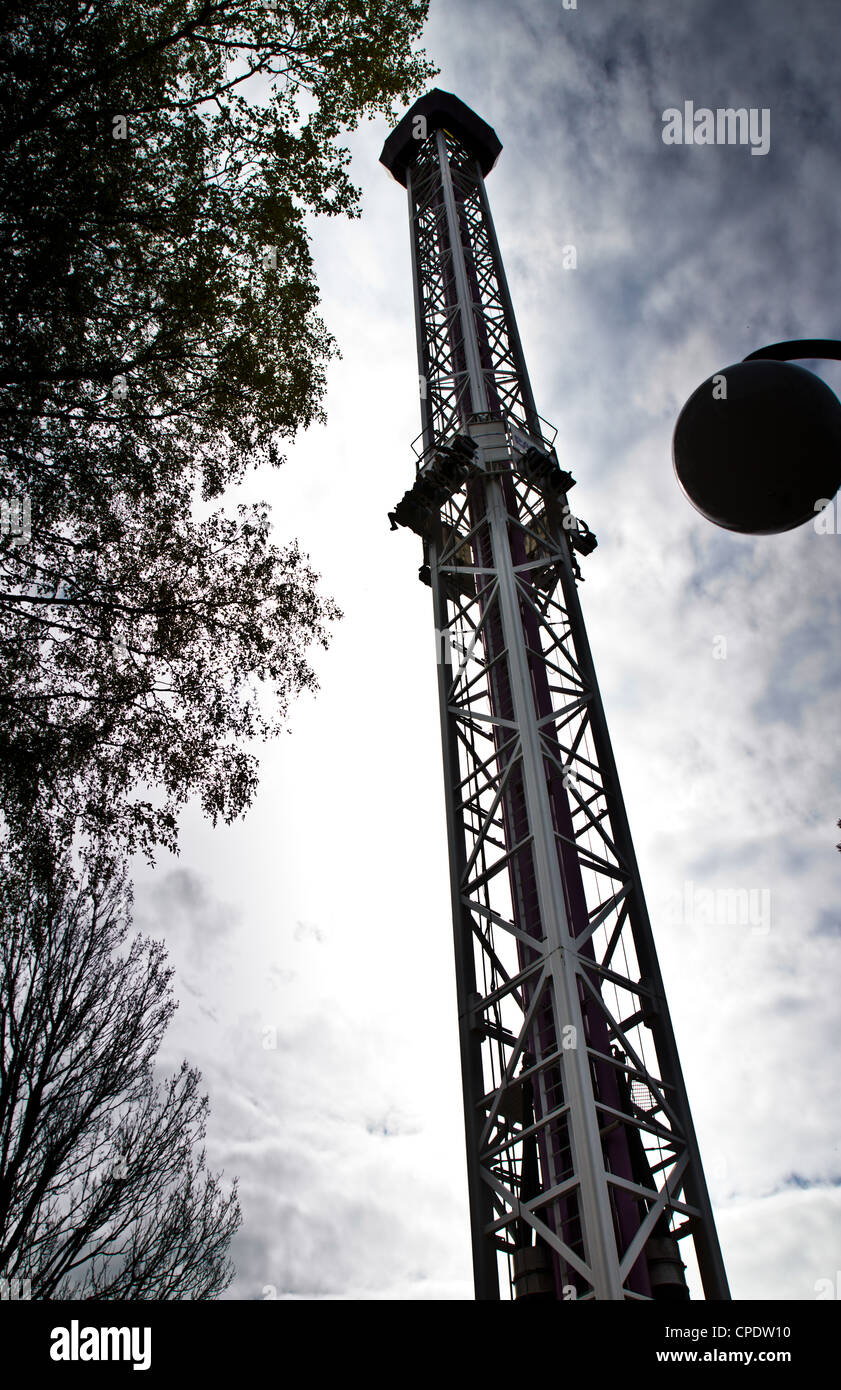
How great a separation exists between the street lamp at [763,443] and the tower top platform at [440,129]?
80.2 feet

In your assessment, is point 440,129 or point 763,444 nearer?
point 763,444

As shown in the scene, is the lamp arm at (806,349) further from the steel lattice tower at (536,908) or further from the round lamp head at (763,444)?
the steel lattice tower at (536,908)

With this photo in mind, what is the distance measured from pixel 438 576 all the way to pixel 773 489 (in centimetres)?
1190

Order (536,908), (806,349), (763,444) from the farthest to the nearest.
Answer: (536,908), (763,444), (806,349)

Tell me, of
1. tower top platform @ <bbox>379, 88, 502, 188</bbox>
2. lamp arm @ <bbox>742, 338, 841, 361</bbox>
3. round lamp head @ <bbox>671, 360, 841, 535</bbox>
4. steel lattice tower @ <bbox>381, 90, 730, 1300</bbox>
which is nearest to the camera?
lamp arm @ <bbox>742, 338, 841, 361</bbox>

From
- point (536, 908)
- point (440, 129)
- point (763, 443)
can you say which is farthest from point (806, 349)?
point (440, 129)

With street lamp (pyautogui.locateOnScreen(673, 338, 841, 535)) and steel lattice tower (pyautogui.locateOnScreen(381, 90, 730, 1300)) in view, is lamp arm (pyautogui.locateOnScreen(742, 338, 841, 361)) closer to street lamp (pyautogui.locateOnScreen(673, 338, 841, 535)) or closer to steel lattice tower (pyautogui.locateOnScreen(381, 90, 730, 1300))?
street lamp (pyautogui.locateOnScreen(673, 338, 841, 535))

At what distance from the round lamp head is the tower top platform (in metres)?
24.5

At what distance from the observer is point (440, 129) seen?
22.1 metres

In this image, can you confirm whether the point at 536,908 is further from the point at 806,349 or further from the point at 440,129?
the point at 440,129

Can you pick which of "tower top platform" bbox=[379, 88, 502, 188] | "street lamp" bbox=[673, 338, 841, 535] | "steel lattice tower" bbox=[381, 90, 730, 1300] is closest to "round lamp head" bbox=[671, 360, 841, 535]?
"street lamp" bbox=[673, 338, 841, 535]

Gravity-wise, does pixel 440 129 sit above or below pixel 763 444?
above

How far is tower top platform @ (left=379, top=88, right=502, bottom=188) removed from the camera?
22.0 m
